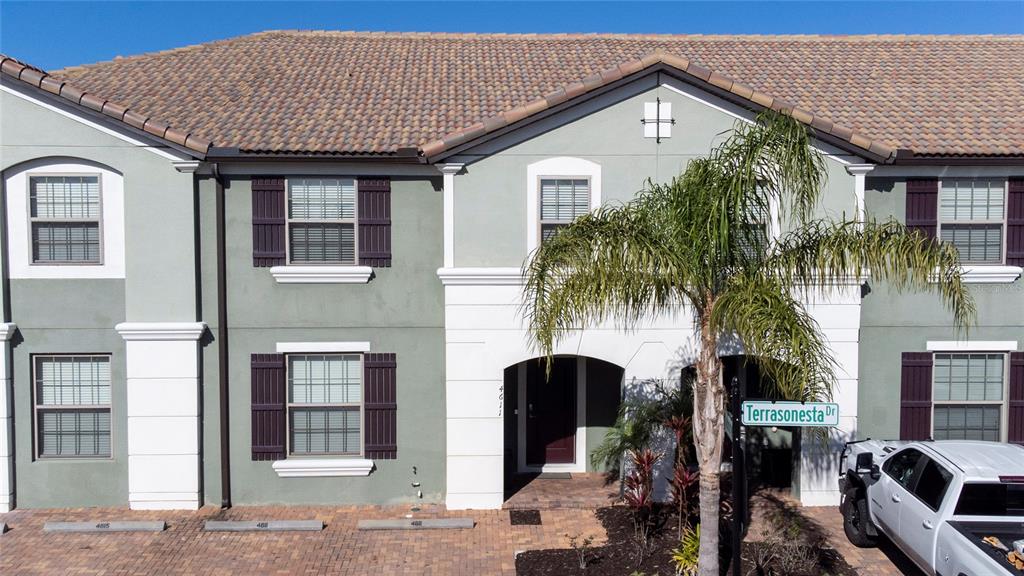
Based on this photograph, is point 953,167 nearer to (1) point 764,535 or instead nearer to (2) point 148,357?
(1) point 764,535

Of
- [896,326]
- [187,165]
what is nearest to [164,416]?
[187,165]

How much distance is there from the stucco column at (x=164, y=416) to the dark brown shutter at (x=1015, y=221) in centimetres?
1198

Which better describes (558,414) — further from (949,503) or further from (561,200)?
(949,503)

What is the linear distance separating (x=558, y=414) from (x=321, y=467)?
3.96 meters

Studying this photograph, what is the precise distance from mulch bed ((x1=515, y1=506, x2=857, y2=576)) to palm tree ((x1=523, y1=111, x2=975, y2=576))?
1043mm

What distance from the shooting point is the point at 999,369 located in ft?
38.5

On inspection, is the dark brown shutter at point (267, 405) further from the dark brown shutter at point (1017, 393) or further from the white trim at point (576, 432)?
the dark brown shutter at point (1017, 393)

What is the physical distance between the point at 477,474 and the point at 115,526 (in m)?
5.01

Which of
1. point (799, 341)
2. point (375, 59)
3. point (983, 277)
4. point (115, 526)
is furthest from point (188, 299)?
point (983, 277)

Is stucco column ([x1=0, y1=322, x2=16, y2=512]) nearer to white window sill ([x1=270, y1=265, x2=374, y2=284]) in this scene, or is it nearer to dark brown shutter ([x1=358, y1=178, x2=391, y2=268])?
white window sill ([x1=270, y1=265, x2=374, y2=284])

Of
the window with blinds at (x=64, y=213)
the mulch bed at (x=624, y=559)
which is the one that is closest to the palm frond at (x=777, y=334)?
the mulch bed at (x=624, y=559)

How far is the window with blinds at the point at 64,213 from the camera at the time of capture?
11.1 m

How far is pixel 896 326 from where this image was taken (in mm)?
11664

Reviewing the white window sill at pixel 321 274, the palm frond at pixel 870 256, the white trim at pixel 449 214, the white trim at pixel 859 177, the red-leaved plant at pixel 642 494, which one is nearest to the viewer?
the palm frond at pixel 870 256
